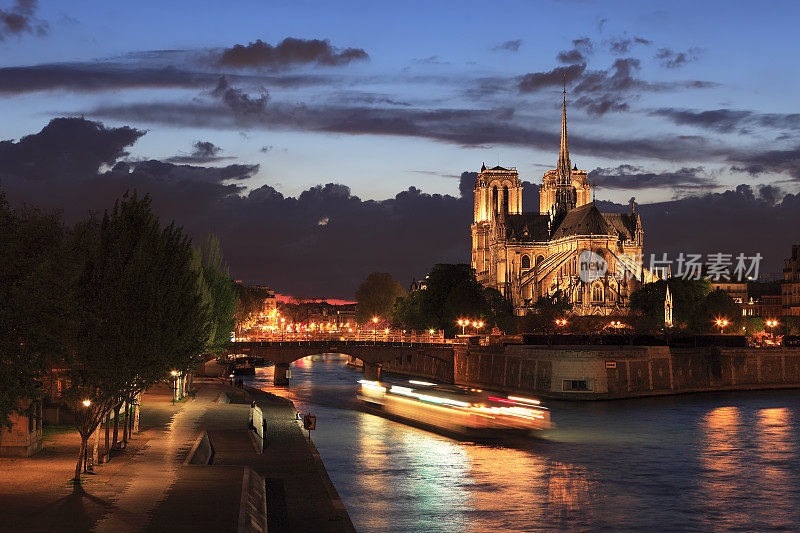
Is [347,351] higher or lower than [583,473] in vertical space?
higher

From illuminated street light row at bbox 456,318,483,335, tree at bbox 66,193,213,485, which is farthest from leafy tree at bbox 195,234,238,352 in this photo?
illuminated street light row at bbox 456,318,483,335

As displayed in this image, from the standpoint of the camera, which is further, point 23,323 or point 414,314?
point 414,314

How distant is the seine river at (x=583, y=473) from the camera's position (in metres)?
43.4

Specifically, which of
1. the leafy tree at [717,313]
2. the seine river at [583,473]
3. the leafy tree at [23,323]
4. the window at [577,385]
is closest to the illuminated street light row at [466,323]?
the leafy tree at [717,313]

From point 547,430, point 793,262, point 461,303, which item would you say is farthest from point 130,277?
point 793,262

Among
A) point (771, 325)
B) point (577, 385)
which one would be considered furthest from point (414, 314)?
point (577, 385)

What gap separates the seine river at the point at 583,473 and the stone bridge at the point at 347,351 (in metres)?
25.8

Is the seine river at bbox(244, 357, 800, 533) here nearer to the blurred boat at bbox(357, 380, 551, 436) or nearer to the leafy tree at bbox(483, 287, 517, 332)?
the blurred boat at bbox(357, 380, 551, 436)

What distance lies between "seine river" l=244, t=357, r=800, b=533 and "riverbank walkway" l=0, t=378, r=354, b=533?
9.90 ft

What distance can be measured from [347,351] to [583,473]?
6680 cm

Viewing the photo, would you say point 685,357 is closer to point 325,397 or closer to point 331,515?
point 325,397

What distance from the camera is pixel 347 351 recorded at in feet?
395

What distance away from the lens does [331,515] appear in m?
37.1

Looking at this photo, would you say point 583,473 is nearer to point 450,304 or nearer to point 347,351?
point 347,351
